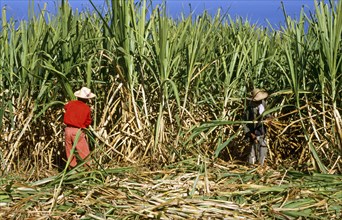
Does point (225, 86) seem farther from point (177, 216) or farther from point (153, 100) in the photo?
point (177, 216)

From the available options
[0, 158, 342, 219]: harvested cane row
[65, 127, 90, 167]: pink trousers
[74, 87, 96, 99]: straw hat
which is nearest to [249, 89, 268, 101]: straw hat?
[0, 158, 342, 219]: harvested cane row

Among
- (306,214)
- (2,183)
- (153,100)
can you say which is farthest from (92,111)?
(306,214)

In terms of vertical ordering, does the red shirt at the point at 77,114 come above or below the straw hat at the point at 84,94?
below

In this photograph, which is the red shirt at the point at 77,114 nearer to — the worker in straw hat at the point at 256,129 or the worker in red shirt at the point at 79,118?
the worker in red shirt at the point at 79,118

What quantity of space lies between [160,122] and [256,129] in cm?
95

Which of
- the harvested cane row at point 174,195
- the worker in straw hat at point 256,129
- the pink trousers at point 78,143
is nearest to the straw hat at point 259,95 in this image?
the worker in straw hat at point 256,129

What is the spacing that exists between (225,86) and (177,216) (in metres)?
2.34

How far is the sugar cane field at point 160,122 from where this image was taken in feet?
12.9

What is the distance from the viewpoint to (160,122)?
4.98 metres

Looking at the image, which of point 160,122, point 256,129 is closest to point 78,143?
point 160,122

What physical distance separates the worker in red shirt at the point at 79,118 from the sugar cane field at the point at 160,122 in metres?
0.09

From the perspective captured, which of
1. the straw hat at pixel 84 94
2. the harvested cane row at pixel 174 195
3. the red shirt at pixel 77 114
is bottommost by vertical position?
the harvested cane row at pixel 174 195

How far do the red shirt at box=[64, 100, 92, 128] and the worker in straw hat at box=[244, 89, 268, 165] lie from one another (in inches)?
57.7

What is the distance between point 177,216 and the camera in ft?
12.2
